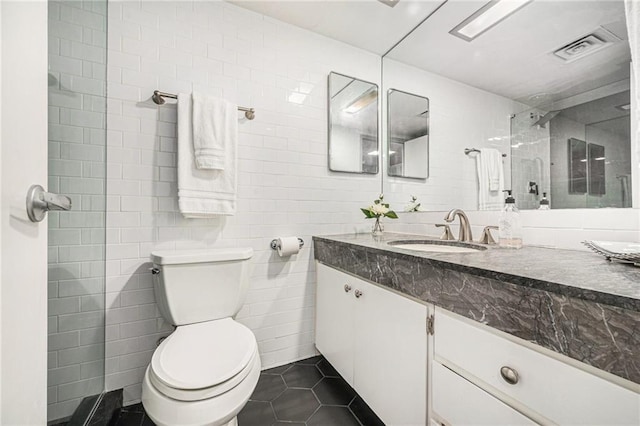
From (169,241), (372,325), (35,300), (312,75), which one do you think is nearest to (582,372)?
(372,325)

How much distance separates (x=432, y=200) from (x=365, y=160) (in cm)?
58

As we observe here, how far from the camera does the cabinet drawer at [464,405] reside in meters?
0.69

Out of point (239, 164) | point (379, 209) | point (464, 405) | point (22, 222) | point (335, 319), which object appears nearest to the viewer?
point (22, 222)

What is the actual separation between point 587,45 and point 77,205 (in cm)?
227

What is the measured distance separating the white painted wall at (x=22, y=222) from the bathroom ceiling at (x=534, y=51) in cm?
170

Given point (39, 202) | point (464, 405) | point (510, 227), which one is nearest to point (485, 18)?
point (510, 227)

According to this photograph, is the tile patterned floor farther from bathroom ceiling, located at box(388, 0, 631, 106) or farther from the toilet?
bathroom ceiling, located at box(388, 0, 631, 106)

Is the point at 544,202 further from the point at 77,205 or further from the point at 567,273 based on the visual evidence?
the point at 77,205

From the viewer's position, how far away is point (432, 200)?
1.82 m

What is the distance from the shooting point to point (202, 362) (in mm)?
988

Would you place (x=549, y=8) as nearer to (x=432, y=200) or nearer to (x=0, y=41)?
(x=432, y=200)

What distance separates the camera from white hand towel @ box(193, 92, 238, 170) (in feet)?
4.77

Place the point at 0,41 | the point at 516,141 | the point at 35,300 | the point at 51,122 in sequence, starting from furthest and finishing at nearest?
the point at 516,141 → the point at 51,122 → the point at 35,300 → the point at 0,41

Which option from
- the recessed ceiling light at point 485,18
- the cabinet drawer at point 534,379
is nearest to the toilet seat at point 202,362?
the cabinet drawer at point 534,379
